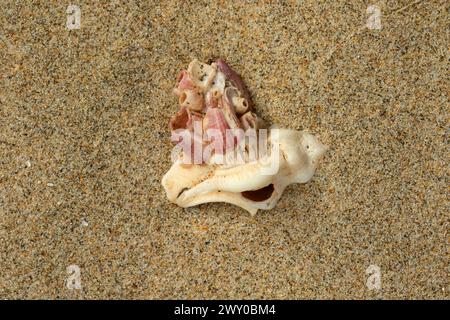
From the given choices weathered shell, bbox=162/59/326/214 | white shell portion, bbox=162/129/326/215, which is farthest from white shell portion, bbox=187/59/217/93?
white shell portion, bbox=162/129/326/215

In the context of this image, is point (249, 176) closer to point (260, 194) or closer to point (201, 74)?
point (260, 194)

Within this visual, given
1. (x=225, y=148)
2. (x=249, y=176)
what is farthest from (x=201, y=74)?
(x=249, y=176)

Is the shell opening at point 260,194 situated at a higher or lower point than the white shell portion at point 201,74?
lower

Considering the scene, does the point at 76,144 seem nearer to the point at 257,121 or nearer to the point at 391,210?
the point at 257,121

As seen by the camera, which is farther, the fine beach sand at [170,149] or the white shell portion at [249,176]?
the fine beach sand at [170,149]

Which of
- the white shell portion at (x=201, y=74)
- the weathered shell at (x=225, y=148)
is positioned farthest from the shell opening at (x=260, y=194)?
the white shell portion at (x=201, y=74)

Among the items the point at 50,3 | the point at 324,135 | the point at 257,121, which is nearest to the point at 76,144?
the point at 50,3

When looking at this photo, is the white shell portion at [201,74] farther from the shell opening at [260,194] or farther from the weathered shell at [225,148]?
the shell opening at [260,194]
